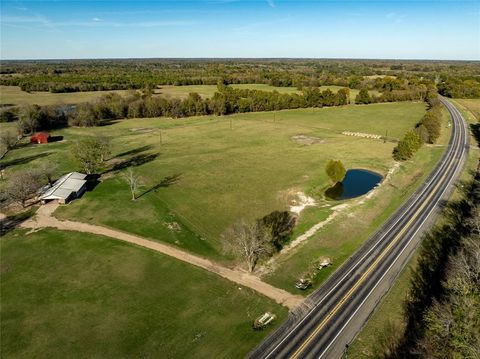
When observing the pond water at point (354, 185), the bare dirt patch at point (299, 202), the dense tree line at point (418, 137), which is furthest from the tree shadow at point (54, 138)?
the dense tree line at point (418, 137)

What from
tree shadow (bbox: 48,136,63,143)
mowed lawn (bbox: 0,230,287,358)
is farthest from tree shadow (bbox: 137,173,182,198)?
tree shadow (bbox: 48,136,63,143)

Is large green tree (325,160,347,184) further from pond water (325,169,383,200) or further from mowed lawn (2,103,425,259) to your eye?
mowed lawn (2,103,425,259)

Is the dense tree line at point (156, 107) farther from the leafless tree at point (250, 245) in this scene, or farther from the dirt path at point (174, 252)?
the leafless tree at point (250, 245)

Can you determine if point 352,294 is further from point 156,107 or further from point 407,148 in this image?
point 156,107

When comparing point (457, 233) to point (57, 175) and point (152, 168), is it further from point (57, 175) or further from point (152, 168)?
point (57, 175)

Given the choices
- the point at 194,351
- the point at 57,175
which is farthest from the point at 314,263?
the point at 57,175

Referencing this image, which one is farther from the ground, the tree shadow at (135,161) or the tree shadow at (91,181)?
the tree shadow at (135,161)

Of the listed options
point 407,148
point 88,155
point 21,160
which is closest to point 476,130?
point 407,148
